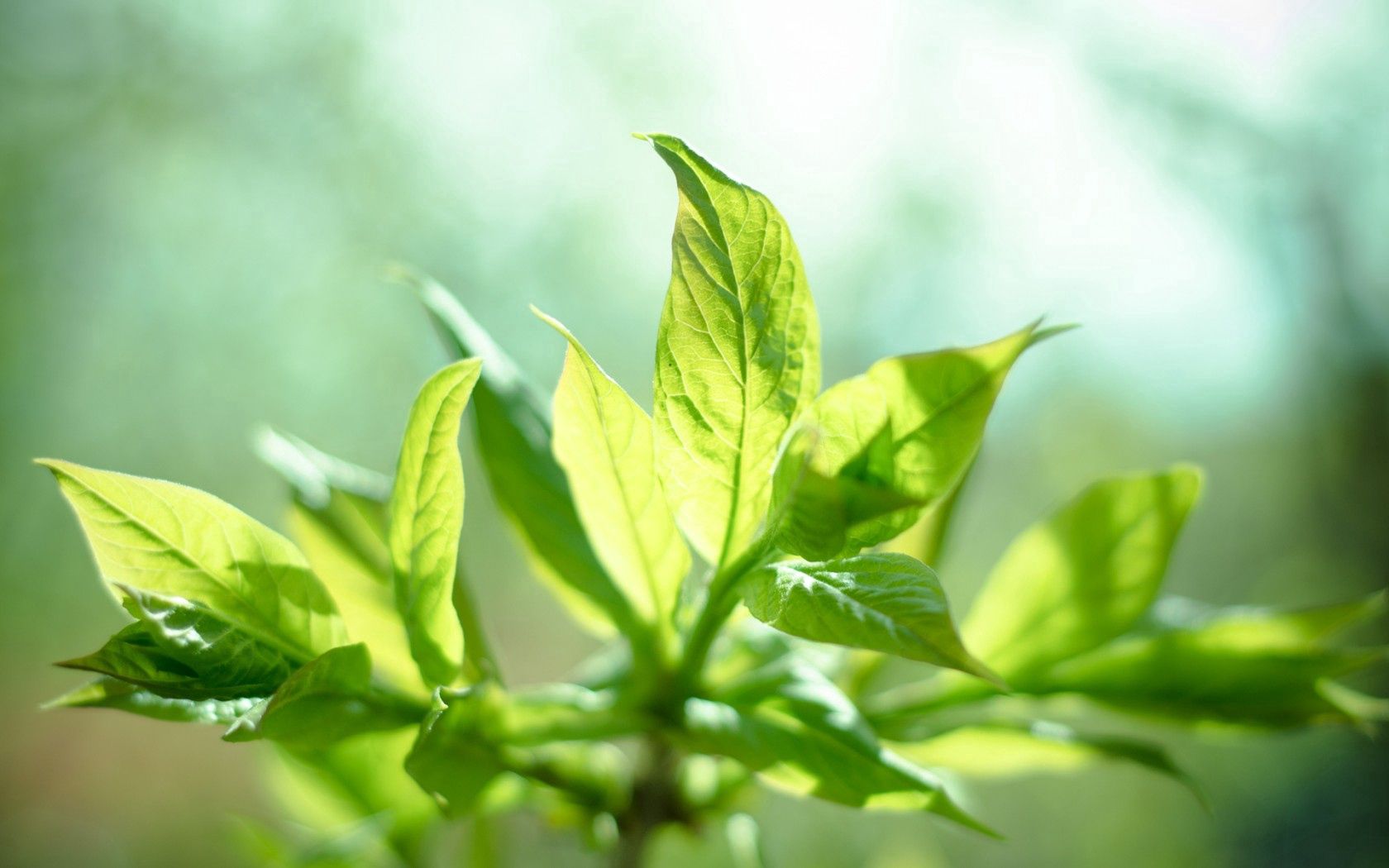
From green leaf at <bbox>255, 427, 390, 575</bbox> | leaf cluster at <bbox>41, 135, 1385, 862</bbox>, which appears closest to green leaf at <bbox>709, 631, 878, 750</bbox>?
leaf cluster at <bbox>41, 135, 1385, 862</bbox>

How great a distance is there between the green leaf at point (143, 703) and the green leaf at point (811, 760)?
102 mm

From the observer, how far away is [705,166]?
175mm

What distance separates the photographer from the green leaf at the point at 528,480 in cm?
25

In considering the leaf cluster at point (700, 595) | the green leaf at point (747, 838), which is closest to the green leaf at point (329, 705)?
the leaf cluster at point (700, 595)

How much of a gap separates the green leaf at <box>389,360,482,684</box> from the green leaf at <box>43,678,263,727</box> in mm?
38

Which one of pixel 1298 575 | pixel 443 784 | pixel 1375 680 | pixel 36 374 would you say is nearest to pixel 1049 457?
pixel 1298 575

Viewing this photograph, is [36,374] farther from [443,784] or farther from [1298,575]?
[1298,575]

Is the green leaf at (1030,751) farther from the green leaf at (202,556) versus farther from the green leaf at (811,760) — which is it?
the green leaf at (202,556)

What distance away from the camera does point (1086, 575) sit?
10.5 inches

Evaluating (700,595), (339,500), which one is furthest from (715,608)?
(339,500)

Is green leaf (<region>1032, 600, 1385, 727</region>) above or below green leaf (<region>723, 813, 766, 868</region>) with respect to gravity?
above

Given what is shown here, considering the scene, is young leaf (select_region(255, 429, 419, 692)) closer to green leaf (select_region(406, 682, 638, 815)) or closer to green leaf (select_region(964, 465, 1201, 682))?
green leaf (select_region(406, 682, 638, 815))

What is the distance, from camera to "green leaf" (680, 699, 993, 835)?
0.66 ft

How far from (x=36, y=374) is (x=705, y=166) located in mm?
2537
